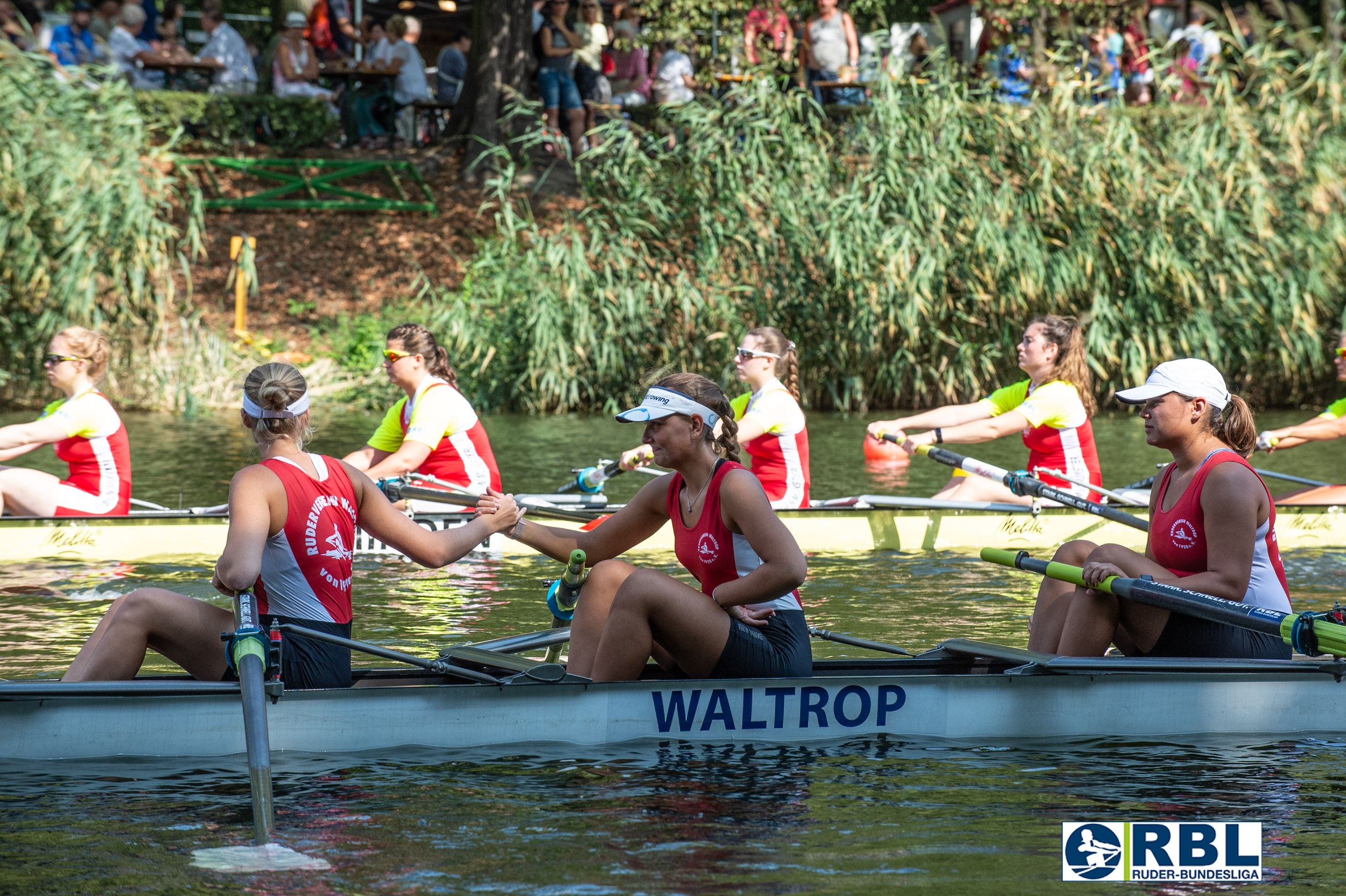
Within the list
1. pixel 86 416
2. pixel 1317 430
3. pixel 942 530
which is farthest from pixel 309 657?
pixel 1317 430

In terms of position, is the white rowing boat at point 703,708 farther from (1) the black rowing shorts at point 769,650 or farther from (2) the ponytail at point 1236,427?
(2) the ponytail at point 1236,427

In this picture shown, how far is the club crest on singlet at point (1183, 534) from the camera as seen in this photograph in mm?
5238

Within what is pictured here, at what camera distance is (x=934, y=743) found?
5328 mm

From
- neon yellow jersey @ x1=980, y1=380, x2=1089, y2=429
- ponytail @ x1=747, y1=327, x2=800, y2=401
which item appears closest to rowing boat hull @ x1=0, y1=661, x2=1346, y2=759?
ponytail @ x1=747, y1=327, x2=800, y2=401

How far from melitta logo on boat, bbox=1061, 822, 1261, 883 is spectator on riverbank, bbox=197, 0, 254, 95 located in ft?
62.8

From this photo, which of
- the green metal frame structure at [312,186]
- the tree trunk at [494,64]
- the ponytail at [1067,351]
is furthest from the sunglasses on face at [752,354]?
the green metal frame structure at [312,186]

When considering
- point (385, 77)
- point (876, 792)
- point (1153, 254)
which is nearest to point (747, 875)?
point (876, 792)

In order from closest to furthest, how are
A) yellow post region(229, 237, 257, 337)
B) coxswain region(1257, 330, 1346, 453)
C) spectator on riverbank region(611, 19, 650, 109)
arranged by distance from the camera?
1. coxswain region(1257, 330, 1346, 453)
2. yellow post region(229, 237, 257, 337)
3. spectator on riverbank region(611, 19, 650, 109)

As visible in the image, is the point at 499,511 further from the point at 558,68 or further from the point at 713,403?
the point at 558,68

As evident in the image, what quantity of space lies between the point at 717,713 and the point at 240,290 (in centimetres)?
1550

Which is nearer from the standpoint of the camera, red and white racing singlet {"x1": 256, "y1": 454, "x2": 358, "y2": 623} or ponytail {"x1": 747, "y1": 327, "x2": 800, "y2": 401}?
red and white racing singlet {"x1": 256, "y1": 454, "x2": 358, "y2": 623}

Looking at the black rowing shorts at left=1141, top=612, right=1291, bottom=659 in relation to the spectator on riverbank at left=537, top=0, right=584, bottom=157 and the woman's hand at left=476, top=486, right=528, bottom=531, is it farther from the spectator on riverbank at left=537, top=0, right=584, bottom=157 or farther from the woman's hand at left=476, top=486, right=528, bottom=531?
the spectator on riverbank at left=537, top=0, right=584, bottom=157

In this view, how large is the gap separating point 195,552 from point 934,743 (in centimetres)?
515

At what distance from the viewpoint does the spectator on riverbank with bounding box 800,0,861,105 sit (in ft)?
63.0
